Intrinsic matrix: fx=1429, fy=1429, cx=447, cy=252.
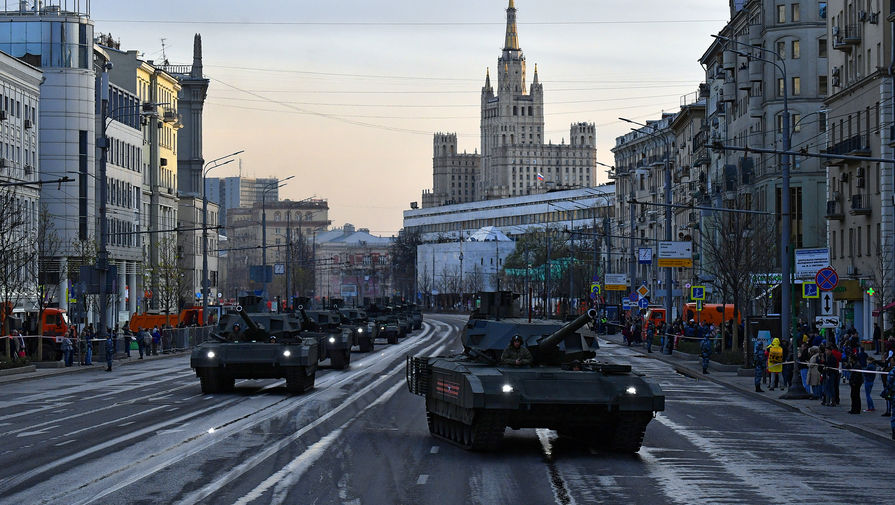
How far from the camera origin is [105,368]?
158 ft

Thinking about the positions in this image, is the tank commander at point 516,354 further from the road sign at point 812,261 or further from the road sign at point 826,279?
the road sign at point 812,261

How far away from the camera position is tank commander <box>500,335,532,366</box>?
2158 cm

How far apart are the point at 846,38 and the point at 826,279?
31.4 m

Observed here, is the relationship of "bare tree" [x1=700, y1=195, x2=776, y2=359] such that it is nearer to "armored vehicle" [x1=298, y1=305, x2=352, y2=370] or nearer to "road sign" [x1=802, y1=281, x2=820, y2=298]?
"road sign" [x1=802, y1=281, x2=820, y2=298]

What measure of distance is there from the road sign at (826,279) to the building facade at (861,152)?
22038mm

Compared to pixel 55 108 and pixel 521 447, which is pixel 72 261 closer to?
pixel 55 108

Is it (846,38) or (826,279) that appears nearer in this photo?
(826,279)

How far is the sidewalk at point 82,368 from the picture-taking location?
4131 centimetres

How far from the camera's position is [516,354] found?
2164 centimetres

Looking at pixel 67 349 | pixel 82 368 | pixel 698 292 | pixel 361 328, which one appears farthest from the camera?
pixel 361 328

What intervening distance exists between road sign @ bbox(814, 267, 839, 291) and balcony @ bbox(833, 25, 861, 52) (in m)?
30.6


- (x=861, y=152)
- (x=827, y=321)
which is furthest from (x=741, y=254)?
(x=827, y=321)

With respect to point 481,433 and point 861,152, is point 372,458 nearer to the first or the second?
point 481,433

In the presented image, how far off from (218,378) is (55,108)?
166 feet
